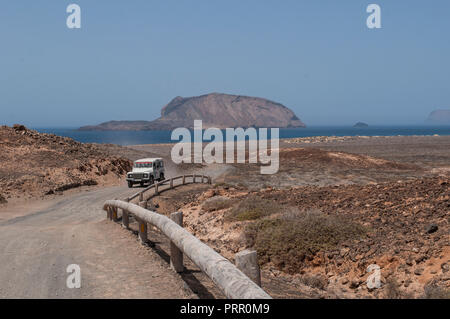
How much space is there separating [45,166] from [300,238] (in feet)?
97.4

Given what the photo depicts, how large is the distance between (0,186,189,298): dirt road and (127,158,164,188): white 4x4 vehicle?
763 inches

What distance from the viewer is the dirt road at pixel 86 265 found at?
22.8 ft

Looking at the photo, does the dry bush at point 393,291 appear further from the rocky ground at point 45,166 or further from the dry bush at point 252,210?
the rocky ground at point 45,166

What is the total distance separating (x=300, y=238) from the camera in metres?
12.2

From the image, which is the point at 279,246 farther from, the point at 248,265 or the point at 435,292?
the point at 248,265

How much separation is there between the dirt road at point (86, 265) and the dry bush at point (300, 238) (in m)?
3.87

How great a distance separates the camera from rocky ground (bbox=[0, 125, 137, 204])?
30.9 meters

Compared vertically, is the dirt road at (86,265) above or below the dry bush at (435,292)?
above

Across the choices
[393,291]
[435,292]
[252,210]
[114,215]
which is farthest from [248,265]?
[114,215]

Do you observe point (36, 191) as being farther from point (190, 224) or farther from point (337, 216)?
point (337, 216)

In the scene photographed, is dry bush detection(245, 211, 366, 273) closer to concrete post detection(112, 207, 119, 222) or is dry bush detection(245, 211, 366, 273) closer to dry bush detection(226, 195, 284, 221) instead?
dry bush detection(226, 195, 284, 221)

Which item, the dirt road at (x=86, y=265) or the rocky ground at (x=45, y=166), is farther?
the rocky ground at (x=45, y=166)

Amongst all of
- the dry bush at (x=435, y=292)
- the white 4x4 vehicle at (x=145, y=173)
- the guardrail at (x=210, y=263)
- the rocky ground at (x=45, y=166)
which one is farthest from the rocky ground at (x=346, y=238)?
the rocky ground at (x=45, y=166)

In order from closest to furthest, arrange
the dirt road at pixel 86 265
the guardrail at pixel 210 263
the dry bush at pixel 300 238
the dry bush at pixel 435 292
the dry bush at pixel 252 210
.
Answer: the guardrail at pixel 210 263, the dirt road at pixel 86 265, the dry bush at pixel 435 292, the dry bush at pixel 300 238, the dry bush at pixel 252 210
